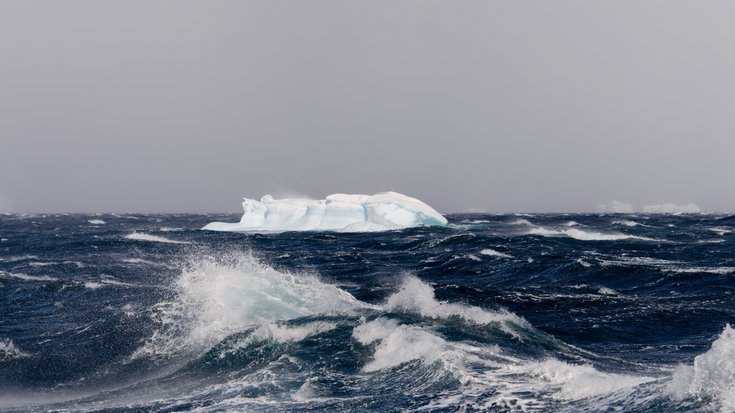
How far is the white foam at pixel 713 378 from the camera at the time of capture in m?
7.20

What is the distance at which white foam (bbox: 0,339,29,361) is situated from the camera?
1480 cm

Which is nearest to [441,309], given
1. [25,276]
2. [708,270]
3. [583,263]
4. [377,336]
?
[377,336]

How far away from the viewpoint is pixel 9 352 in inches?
595

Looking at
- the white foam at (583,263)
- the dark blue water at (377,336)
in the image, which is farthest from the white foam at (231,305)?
the white foam at (583,263)

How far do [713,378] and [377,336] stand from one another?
698 cm

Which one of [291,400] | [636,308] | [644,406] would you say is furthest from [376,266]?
[644,406]

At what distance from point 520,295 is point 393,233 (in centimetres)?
2808

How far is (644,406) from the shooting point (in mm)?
7816

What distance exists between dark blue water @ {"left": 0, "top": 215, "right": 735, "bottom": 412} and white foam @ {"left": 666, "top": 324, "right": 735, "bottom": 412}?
0.07 ft

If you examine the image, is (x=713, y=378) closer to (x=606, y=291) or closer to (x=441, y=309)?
(x=441, y=309)

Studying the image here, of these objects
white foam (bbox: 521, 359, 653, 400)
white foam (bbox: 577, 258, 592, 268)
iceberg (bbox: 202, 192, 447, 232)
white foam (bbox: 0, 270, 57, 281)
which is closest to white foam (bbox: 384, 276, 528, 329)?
white foam (bbox: 521, 359, 653, 400)

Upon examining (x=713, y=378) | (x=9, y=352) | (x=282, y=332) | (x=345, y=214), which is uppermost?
(x=345, y=214)

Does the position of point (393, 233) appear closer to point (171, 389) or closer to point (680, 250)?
point (680, 250)

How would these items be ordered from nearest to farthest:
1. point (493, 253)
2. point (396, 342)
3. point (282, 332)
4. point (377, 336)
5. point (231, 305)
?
point (396, 342)
point (377, 336)
point (282, 332)
point (231, 305)
point (493, 253)
